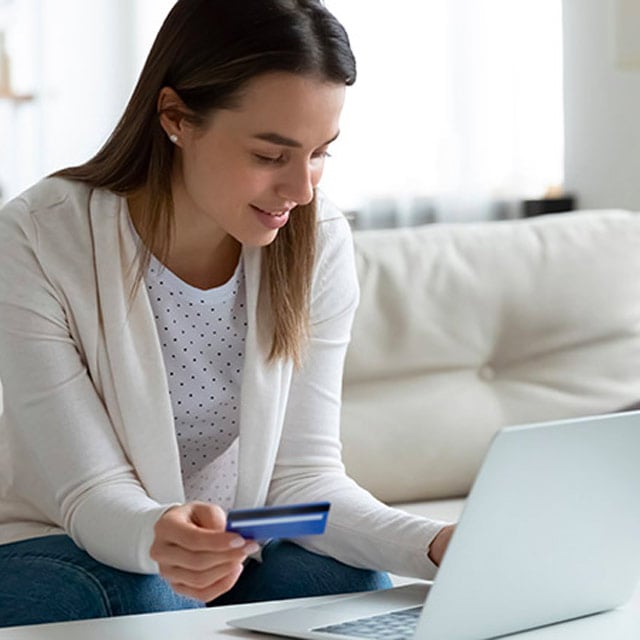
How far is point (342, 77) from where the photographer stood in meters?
1.40

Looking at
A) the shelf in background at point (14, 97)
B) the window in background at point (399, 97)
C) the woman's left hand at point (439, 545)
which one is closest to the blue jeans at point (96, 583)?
the woman's left hand at point (439, 545)

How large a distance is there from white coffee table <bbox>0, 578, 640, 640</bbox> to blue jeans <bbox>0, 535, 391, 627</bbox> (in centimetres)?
16

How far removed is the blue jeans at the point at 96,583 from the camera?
129 centimetres

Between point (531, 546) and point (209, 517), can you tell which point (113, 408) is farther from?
point (531, 546)

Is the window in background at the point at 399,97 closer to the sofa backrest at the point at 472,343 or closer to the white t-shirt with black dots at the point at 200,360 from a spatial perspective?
the sofa backrest at the point at 472,343

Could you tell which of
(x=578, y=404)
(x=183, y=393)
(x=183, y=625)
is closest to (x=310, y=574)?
(x=183, y=393)

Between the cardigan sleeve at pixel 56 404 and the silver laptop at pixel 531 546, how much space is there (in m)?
0.25

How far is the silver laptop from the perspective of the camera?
99 cm

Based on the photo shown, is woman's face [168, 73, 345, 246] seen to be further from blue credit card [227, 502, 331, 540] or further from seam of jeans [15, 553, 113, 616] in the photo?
blue credit card [227, 502, 331, 540]

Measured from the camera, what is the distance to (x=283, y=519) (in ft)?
3.11

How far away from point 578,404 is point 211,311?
0.82 metres

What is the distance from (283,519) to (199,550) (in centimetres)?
14

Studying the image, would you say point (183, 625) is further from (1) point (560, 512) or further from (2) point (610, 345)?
(2) point (610, 345)

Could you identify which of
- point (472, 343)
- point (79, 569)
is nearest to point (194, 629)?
point (79, 569)
